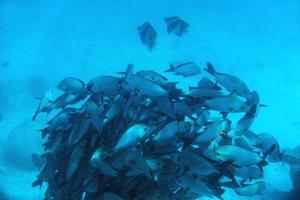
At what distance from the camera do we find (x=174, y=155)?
347 centimetres

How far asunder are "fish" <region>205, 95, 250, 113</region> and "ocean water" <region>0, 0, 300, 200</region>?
6761mm

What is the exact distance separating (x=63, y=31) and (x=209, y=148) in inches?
1246

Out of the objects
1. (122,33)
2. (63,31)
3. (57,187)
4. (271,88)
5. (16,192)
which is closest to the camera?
(57,187)

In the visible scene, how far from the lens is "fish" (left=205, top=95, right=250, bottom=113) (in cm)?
369

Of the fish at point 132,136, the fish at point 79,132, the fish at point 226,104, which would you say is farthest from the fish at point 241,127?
the fish at point 79,132

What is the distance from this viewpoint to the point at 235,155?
3.40 metres

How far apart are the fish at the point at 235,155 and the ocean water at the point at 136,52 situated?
22.3 ft

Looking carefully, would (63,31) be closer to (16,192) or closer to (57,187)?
(16,192)

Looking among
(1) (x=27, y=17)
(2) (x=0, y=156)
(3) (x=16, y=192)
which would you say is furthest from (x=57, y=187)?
(1) (x=27, y=17)

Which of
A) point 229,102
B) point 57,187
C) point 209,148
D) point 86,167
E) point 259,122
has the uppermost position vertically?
point 229,102

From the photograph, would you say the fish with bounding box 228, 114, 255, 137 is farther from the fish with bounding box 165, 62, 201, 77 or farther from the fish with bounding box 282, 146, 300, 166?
the fish with bounding box 282, 146, 300, 166

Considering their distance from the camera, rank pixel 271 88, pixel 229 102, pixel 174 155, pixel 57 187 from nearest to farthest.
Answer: pixel 174 155, pixel 229 102, pixel 57 187, pixel 271 88

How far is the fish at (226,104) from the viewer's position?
12.1 ft

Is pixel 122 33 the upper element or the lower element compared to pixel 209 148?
lower
